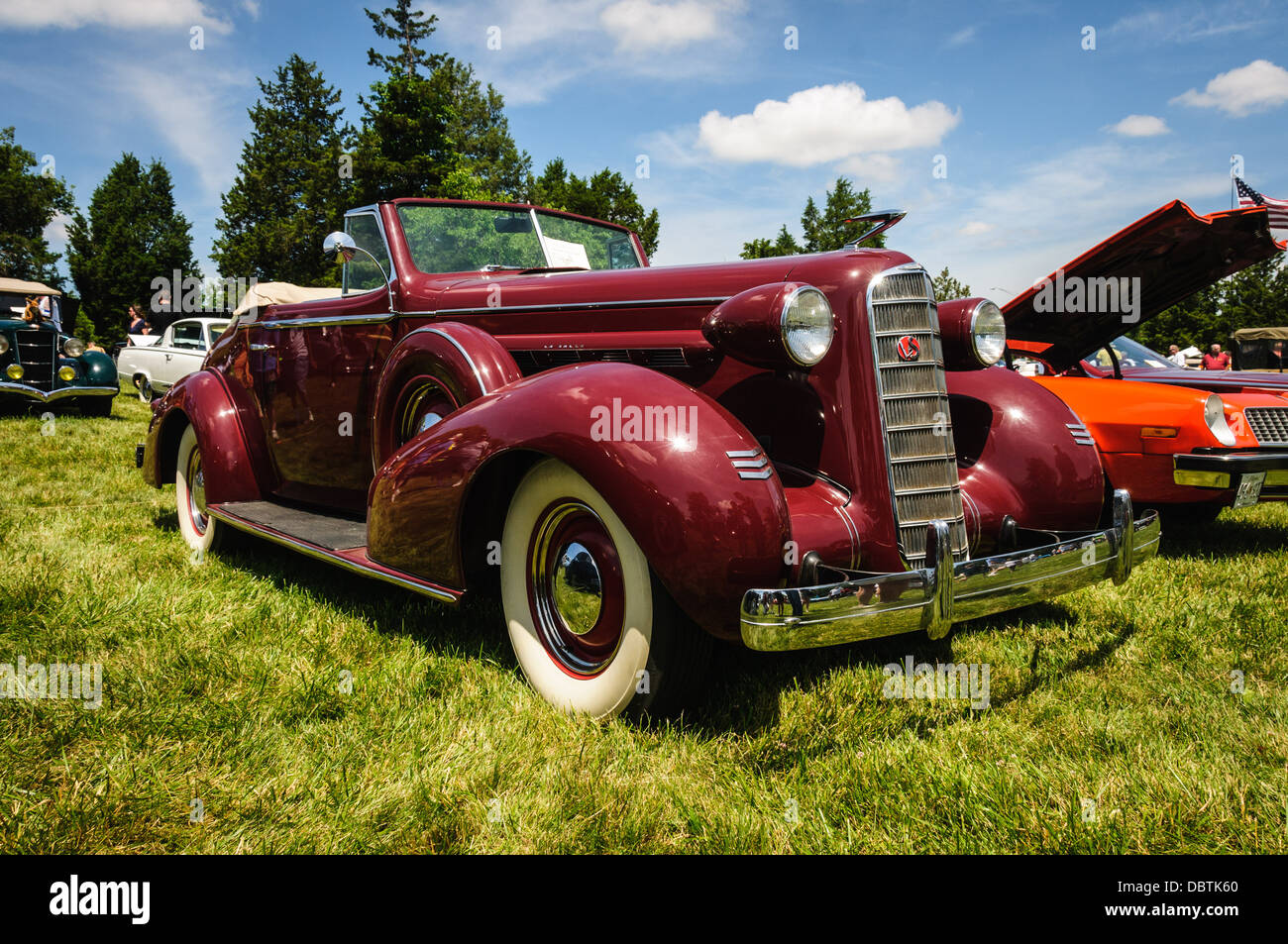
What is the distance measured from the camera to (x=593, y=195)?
119 ft

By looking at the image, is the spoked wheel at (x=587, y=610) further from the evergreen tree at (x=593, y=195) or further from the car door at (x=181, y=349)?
the evergreen tree at (x=593, y=195)

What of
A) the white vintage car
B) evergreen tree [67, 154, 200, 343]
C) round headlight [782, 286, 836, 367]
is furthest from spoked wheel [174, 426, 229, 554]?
evergreen tree [67, 154, 200, 343]

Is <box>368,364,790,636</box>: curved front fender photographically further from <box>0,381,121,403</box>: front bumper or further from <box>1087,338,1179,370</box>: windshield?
<box>0,381,121,403</box>: front bumper

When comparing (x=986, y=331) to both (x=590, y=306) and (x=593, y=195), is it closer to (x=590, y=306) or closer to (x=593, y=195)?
(x=590, y=306)

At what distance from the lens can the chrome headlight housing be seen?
4453mm

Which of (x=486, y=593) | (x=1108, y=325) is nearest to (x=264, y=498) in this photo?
(x=486, y=593)

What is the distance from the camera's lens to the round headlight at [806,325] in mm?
2363

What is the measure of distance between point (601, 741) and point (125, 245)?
53.7 meters

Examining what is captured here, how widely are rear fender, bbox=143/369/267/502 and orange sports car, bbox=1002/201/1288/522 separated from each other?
4.56 meters

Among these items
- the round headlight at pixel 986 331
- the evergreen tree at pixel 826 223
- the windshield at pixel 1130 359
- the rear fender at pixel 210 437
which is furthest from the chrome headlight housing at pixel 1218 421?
the evergreen tree at pixel 826 223

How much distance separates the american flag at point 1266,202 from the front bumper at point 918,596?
354 cm
